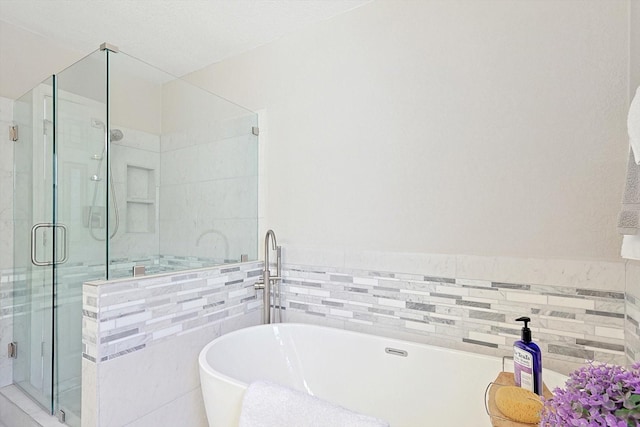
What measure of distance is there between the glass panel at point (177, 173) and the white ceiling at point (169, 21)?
346 mm

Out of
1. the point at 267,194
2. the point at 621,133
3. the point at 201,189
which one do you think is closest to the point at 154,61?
the point at 201,189

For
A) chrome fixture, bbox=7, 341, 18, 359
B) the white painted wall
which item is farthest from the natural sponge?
chrome fixture, bbox=7, 341, 18, 359

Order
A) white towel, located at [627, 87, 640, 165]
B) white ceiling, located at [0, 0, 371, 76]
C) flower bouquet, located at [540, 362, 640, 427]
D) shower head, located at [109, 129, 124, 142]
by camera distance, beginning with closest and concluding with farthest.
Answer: flower bouquet, located at [540, 362, 640, 427] < white towel, located at [627, 87, 640, 165] < shower head, located at [109, 129, 124, 142] < white ceiling, located at [0, 0, 371, 76]

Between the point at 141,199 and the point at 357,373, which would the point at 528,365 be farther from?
the point at 141,199

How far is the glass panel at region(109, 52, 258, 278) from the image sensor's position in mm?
1894

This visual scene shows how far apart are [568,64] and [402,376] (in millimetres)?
1597

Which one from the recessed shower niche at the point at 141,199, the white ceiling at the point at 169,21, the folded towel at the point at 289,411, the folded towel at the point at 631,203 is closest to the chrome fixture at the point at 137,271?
the recessed shower niche at the point at 141,199

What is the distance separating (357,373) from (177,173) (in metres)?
1.63

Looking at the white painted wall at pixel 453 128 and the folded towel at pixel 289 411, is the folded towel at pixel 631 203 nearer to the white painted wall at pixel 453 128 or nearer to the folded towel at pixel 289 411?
the white painted wall at pixel 453 128

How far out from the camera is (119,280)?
5.09 ft

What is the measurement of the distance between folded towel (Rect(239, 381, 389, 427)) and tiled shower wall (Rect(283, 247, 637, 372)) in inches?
33.7

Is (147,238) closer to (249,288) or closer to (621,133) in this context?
(249,288)

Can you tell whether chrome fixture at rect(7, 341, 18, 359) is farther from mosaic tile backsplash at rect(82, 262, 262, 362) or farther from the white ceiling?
the white ceiling

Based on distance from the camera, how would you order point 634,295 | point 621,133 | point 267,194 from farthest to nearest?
point 267,194 → point 621,133 → point 634,295
